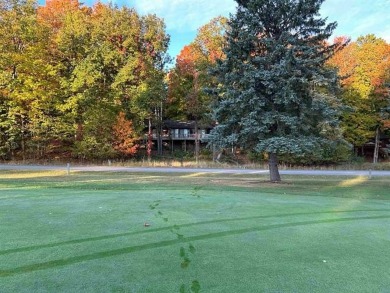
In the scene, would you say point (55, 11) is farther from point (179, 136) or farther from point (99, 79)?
point (179, 136)

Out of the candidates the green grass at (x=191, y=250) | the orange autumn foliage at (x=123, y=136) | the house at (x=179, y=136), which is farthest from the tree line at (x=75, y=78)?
the green grass at (x=191, y=250)

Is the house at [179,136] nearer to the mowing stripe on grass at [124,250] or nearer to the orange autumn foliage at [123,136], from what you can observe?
the orange autumn foliage at [123,136]

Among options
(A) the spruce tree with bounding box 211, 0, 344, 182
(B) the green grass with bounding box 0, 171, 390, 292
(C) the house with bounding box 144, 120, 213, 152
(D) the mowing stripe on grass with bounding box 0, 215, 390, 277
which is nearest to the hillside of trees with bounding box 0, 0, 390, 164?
(C) the house with bounding box 144, 120, 213, 152

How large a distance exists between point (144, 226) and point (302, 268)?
2895 millimetres

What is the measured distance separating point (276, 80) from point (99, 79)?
23779 mm

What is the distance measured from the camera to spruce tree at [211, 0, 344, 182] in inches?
620

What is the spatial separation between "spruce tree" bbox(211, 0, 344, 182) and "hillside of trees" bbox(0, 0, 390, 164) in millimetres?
14238

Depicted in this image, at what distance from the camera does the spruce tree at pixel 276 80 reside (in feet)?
51.7

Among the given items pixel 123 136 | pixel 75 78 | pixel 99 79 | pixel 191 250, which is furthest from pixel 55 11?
pixel 191 250

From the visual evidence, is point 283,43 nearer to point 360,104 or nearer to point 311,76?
point 311,76

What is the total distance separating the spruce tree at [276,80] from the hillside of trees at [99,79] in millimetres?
14238

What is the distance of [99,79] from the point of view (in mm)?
35656

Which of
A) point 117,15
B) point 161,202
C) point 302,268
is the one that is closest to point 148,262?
point 302,268

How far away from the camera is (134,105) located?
35.2 meters
